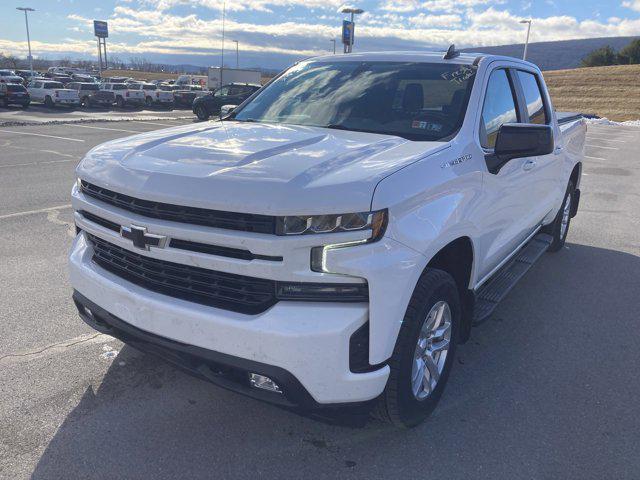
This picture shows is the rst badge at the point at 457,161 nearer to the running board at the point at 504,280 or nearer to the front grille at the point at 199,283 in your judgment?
the running board at the point at 504,280

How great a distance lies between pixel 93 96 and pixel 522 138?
35.2m

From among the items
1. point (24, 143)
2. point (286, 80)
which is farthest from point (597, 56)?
point (286, 80)

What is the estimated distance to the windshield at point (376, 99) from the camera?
348 cm

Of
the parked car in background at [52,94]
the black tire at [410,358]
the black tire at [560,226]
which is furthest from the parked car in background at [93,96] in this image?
the black tire at [410,358]

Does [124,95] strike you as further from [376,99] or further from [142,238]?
[142,238]

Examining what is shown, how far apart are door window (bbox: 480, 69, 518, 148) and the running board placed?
1.02 meters

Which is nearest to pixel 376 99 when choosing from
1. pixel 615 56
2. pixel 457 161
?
pixel 457 161

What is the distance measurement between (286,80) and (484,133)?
67.4 inches

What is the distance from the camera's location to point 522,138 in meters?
3.19

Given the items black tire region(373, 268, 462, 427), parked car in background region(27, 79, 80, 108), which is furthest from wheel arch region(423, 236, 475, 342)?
parked car in background region(27, 79, 80, 108)

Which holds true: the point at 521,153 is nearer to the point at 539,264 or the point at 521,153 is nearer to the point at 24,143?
the point at 539,264

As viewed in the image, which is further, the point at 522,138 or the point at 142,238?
the point at 522,138

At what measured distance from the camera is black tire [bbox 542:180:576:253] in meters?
5.88

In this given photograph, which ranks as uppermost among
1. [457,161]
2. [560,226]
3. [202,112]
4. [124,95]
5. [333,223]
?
[457,161]
